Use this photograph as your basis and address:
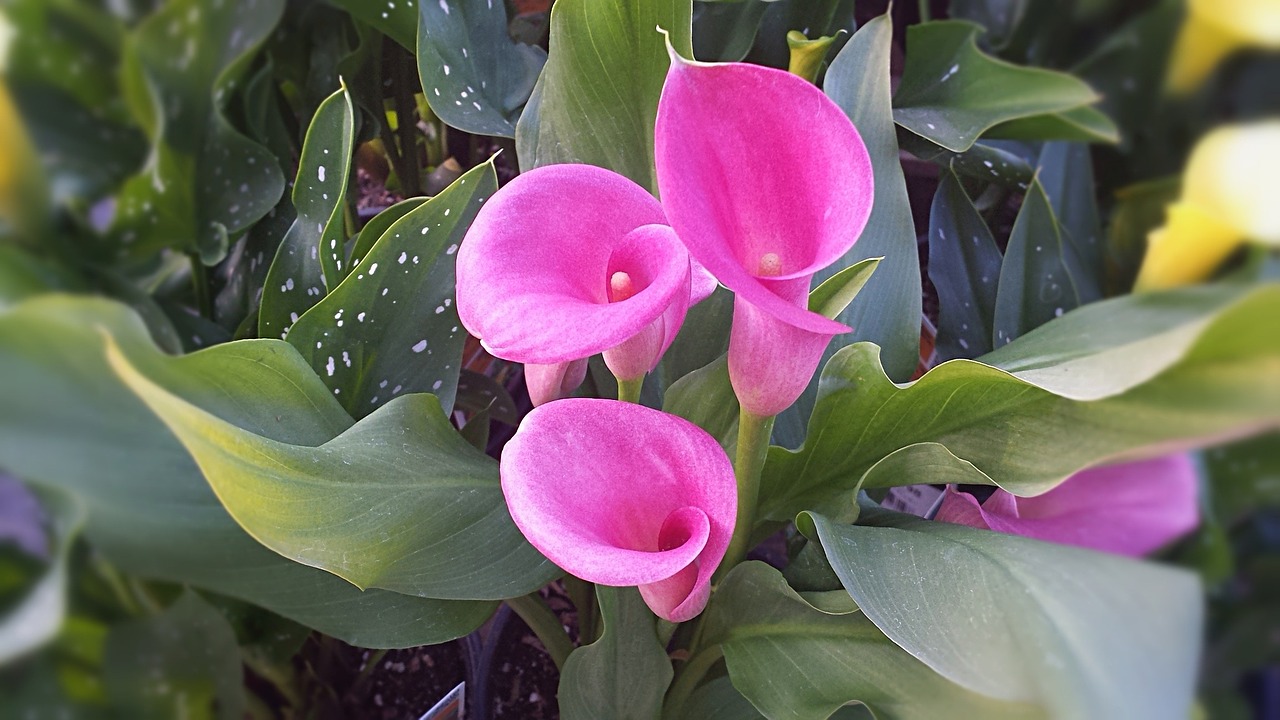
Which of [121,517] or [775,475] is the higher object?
[121,517]

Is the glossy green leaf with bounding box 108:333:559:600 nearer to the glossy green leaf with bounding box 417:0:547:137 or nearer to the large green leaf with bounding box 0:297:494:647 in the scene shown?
the large green leaf with bounding box 0:297:494:647

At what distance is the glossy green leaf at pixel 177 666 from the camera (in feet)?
0.71

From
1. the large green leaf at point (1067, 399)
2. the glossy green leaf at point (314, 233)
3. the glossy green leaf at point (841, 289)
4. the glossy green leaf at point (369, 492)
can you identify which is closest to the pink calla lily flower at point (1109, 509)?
the large green leaf at point (1067, 399)

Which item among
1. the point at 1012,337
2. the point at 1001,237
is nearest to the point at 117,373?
the point at 1012,337

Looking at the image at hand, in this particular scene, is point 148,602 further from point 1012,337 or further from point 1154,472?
point 1012,337

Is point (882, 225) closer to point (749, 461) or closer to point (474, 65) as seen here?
point (749, 461)

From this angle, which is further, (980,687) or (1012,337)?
(1012,337)

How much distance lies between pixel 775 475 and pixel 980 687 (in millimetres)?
185

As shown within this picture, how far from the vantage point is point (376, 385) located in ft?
1.42

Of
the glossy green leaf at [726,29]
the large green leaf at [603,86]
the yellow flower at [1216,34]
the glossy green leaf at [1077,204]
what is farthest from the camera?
the glossy green leaf at [726,29]

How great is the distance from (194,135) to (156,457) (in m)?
0.15

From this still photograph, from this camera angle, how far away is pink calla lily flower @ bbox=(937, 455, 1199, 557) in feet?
0.68

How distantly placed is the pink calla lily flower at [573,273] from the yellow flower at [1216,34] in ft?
0.51

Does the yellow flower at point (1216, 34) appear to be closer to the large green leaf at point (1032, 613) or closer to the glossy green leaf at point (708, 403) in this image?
the large green leaf at point (1032, 613)
